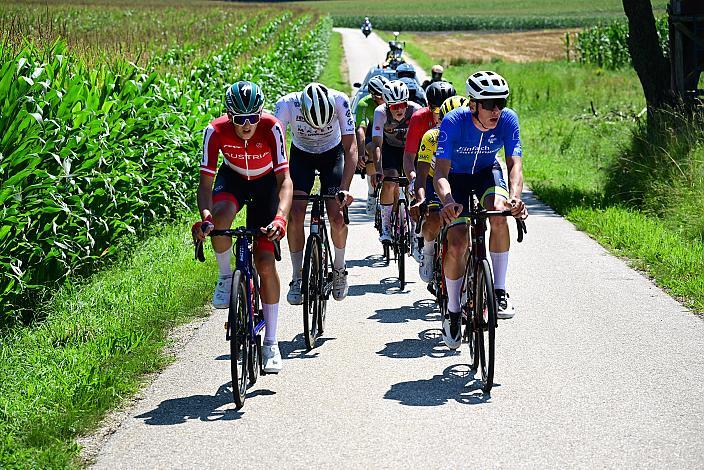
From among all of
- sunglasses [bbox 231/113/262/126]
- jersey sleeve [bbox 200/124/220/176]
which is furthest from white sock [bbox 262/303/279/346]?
sunglasses [bbox 231/113/262/126]

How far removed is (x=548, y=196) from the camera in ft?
56.0

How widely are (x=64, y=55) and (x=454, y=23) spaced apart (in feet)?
346

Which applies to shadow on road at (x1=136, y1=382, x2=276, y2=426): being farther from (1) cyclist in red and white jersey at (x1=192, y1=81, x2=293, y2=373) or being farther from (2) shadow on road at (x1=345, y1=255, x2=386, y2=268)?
(2) shadow on road at (x1=345, y1=255, x2=386, y2=268)

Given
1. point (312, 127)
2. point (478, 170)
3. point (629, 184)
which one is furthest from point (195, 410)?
point (629, 184)

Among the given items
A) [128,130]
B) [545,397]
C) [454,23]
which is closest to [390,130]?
[128,130]

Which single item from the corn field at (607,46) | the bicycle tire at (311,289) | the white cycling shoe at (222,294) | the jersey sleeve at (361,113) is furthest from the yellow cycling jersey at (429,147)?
the corn field at (607,46)

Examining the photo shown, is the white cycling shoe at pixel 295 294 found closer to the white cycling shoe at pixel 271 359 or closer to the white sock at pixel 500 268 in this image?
the white cycling shoe at pixel 271 359

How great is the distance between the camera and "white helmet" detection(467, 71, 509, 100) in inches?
299

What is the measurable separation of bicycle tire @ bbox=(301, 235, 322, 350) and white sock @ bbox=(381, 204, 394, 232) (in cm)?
303

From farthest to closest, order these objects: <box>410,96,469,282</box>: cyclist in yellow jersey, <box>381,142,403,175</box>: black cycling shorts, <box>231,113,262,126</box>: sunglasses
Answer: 1. <box>381,142,403,175</box>: black cycling shorts
2. <box>410,96,469,282</box>: cyclist in yellow jersey
3. <box>231,113,262,126</box>: sunglasses

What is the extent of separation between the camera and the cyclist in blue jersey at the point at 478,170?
25.3ft

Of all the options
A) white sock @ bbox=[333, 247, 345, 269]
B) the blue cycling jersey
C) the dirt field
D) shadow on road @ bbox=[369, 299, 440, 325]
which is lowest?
the dirt field

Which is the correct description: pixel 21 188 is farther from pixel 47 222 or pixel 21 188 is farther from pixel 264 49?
pixel 264 49

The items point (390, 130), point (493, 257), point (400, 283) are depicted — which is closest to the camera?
point (493, 257)
